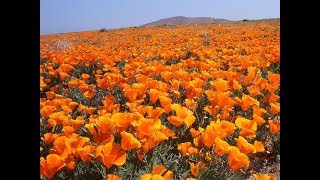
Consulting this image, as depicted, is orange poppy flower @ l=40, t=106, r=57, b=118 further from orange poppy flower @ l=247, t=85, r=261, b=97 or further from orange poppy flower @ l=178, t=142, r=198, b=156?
orange poppy flower @ l=247, t=85, r=261, b=97

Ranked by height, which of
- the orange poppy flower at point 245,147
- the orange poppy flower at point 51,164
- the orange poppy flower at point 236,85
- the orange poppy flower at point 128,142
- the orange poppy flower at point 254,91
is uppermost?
the orange poppy flower at point 236,85

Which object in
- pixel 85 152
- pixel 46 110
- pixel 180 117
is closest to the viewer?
pixel 85 152

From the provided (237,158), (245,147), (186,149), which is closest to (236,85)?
(186,149)

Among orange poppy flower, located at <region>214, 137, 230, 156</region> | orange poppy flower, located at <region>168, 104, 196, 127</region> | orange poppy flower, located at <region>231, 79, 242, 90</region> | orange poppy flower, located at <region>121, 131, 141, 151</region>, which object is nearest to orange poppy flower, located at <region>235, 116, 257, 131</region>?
orange poppy flower, located at <region>168, 104, 196, 127</region>

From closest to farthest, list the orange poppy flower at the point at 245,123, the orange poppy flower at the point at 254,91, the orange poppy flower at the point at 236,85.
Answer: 1. the orange poppy flower at the point at 245,123
2. the orange poppy flower at the point at 254,91
3. the orange poppy flower at the point at 236,85

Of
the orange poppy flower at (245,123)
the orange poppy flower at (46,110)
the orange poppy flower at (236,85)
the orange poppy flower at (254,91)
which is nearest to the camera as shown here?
the orange poppy flower at (245,123)

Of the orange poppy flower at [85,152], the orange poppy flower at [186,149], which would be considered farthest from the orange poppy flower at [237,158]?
the orange poppy flower at [85,152]

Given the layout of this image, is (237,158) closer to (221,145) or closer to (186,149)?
(221,145)

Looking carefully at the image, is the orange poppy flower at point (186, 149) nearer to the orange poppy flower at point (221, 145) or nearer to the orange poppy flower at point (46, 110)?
the orange poppy flower at point (221, 145)
